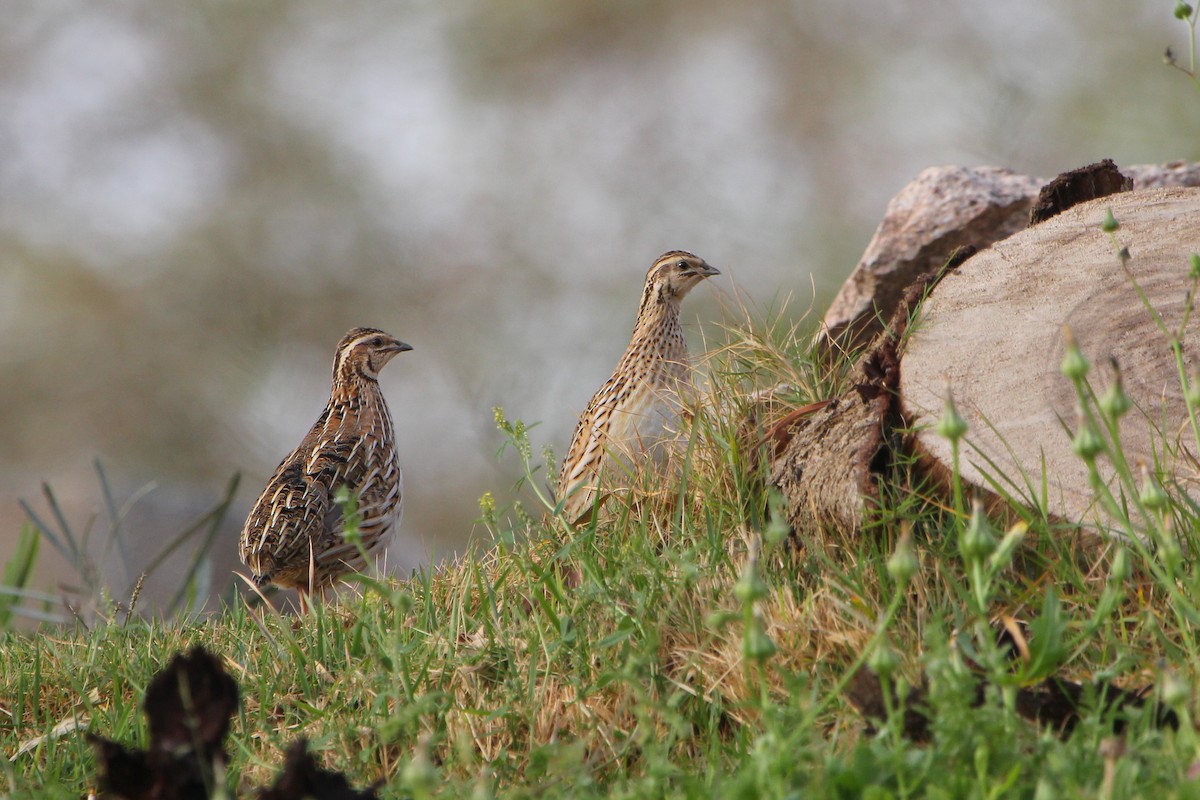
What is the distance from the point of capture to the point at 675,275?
19.6 feet

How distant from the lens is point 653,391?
Result: 5.21m

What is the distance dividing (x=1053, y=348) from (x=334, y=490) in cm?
356

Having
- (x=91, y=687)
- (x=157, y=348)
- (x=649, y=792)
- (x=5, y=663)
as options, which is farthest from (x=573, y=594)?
(x=157, y=348)

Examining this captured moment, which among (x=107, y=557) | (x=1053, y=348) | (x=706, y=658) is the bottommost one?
(x=706, y=658)

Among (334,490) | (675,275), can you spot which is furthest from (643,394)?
(334,490)

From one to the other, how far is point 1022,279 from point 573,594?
1.77m

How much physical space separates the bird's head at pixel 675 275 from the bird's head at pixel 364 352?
1603mm

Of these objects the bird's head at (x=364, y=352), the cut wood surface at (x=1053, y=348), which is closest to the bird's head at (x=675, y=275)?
the bird's head at (x=364, y=352)

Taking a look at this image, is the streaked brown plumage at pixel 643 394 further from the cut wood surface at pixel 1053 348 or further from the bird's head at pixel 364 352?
the bird's head at pixel 364 352

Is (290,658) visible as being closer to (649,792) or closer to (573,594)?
(573,594)

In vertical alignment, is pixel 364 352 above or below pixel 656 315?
above

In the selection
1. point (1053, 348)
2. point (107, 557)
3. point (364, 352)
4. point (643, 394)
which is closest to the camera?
point (1053, 348)

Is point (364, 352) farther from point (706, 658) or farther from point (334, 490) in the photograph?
point (706, 658)

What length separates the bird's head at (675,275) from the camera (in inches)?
234
